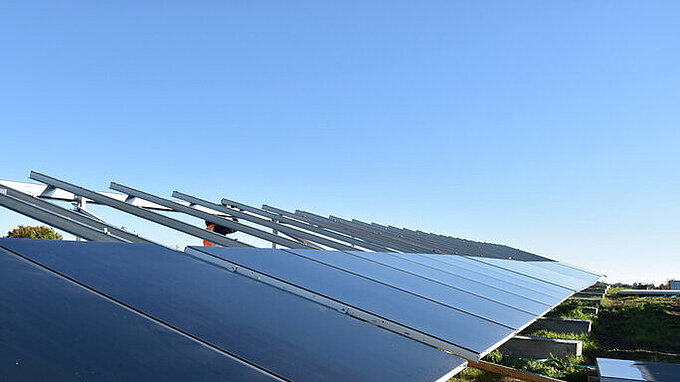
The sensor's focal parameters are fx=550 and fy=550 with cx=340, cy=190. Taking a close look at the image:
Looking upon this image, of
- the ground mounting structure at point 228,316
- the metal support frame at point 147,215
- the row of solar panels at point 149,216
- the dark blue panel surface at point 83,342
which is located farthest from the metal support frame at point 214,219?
the dark blue panel surface at point 83,342

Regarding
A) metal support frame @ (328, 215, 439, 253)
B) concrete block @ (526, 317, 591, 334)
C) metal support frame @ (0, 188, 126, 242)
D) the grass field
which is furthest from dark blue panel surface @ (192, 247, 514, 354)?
concrete block @ (526, 317, 591, 334)

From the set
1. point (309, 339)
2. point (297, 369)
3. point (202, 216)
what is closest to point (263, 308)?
point (309, 339)

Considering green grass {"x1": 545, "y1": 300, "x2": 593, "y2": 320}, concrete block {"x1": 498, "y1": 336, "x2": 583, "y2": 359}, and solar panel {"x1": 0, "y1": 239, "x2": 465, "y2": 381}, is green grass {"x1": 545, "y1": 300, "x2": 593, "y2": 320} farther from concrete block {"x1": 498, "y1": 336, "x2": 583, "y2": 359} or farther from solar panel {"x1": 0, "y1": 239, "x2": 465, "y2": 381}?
solar panel {"x1": 0, "y1": 239, "x2": 465, "y2": 381}

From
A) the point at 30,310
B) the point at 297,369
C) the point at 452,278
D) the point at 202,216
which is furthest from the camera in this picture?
the point at 202,216

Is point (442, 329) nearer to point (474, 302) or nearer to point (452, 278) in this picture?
point (474, 302)

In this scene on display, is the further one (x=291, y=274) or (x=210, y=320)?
(x=291, y=274)

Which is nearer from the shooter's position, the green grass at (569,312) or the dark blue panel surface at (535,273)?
the dark blue panel surface at (535,273)

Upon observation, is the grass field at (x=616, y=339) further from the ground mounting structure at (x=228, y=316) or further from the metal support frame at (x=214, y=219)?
the ground mounting structure at (x=228, y=316)
